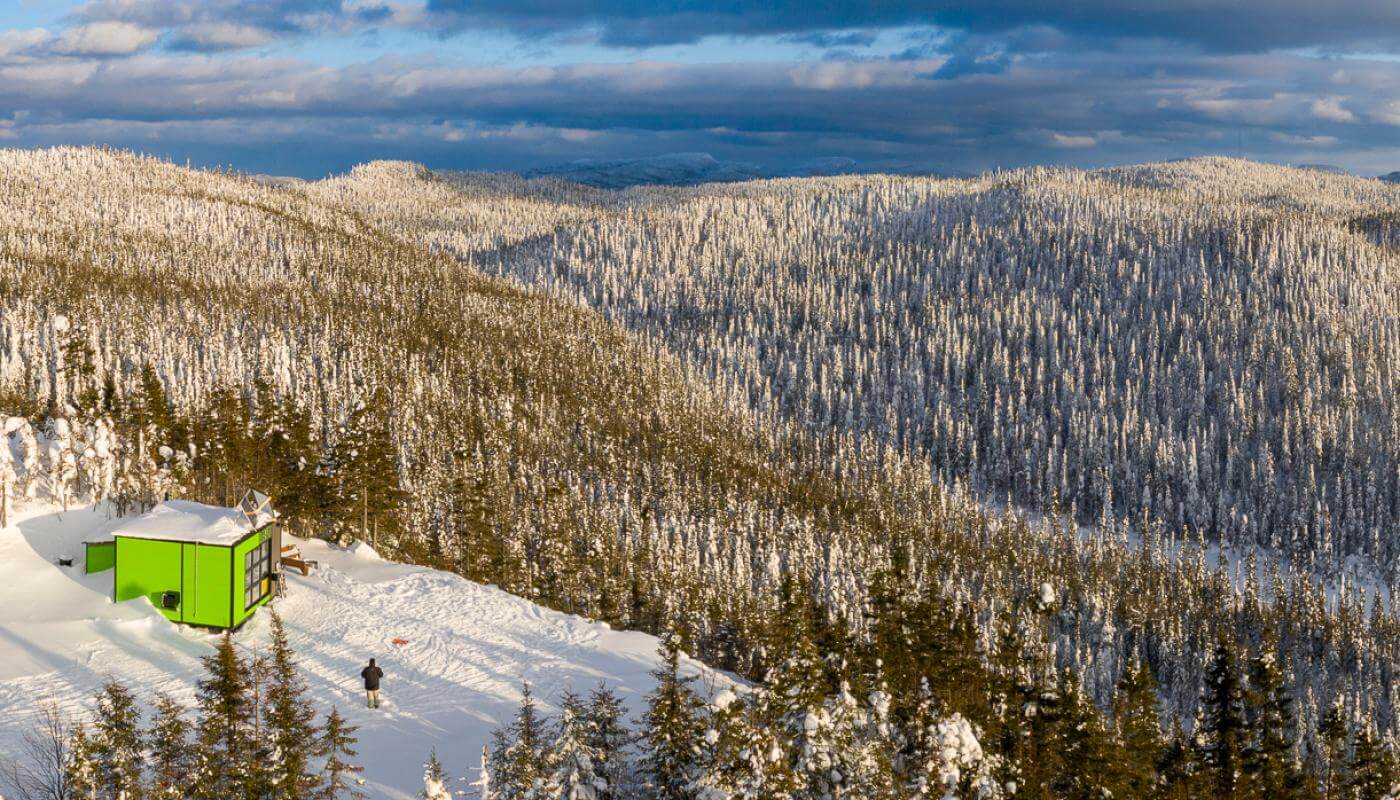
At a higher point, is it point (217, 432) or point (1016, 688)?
point (217, 432)

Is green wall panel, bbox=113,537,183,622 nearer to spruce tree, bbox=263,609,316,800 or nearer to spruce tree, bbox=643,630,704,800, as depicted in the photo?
spruce tree, bbox=263,609,316,800

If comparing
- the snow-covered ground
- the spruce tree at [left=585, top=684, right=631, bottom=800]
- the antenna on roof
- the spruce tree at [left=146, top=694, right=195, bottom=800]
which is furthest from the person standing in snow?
the antenna on roof

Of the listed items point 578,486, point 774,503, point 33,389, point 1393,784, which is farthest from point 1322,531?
point 33,389

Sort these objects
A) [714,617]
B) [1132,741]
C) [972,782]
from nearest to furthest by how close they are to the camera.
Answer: [972,782]
[1132,741]
[714,617]

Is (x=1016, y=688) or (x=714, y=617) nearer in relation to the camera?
(x=1016, y=688)

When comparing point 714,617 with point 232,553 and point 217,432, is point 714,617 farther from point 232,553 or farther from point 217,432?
point 232,553

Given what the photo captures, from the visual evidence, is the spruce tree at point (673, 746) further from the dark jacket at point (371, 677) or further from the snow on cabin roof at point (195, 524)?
the snow on cabin roof at point (195, 524)

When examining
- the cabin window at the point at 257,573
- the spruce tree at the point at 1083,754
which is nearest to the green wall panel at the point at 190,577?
the cabin window at the point at 257,573

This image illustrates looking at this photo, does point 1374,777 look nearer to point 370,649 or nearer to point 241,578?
point 370,649
